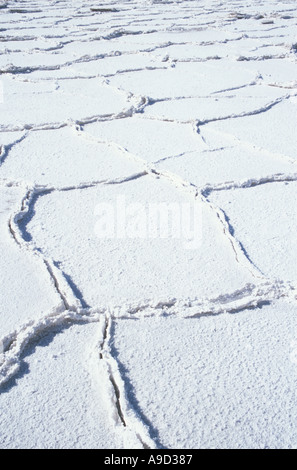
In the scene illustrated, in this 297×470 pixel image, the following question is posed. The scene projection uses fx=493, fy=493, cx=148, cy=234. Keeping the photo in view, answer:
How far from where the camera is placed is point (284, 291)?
1010mm

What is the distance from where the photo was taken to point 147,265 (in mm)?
1107

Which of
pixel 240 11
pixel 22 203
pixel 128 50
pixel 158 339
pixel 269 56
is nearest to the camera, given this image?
pixel 158 339

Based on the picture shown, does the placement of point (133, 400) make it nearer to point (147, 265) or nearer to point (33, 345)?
point (33, 345)

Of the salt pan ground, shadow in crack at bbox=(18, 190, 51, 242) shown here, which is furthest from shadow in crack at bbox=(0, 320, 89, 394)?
shadow in crack at bbox=(18, 190, 51, 242)

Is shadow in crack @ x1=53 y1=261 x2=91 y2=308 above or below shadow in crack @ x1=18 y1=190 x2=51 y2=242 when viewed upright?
below

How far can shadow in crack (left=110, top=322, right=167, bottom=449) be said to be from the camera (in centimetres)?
72

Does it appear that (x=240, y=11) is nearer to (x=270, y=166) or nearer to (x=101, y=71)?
(x=101, y=71)

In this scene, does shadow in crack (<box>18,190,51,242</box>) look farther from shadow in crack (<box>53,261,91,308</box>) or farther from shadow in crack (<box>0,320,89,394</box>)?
shadow in crack (<box>0,320,89,394</box>)

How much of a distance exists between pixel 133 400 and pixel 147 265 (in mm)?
381

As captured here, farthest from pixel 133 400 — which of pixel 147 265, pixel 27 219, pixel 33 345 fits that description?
pixel 27 219

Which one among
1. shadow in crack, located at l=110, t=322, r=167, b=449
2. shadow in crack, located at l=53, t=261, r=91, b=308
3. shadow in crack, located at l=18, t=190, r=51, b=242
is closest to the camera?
shadow in crack, located at l=110, t=322, r=167, b=449

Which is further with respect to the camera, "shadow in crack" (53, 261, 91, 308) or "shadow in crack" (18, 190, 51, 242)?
"shadow in crack" (18, 190, 51, 242)
